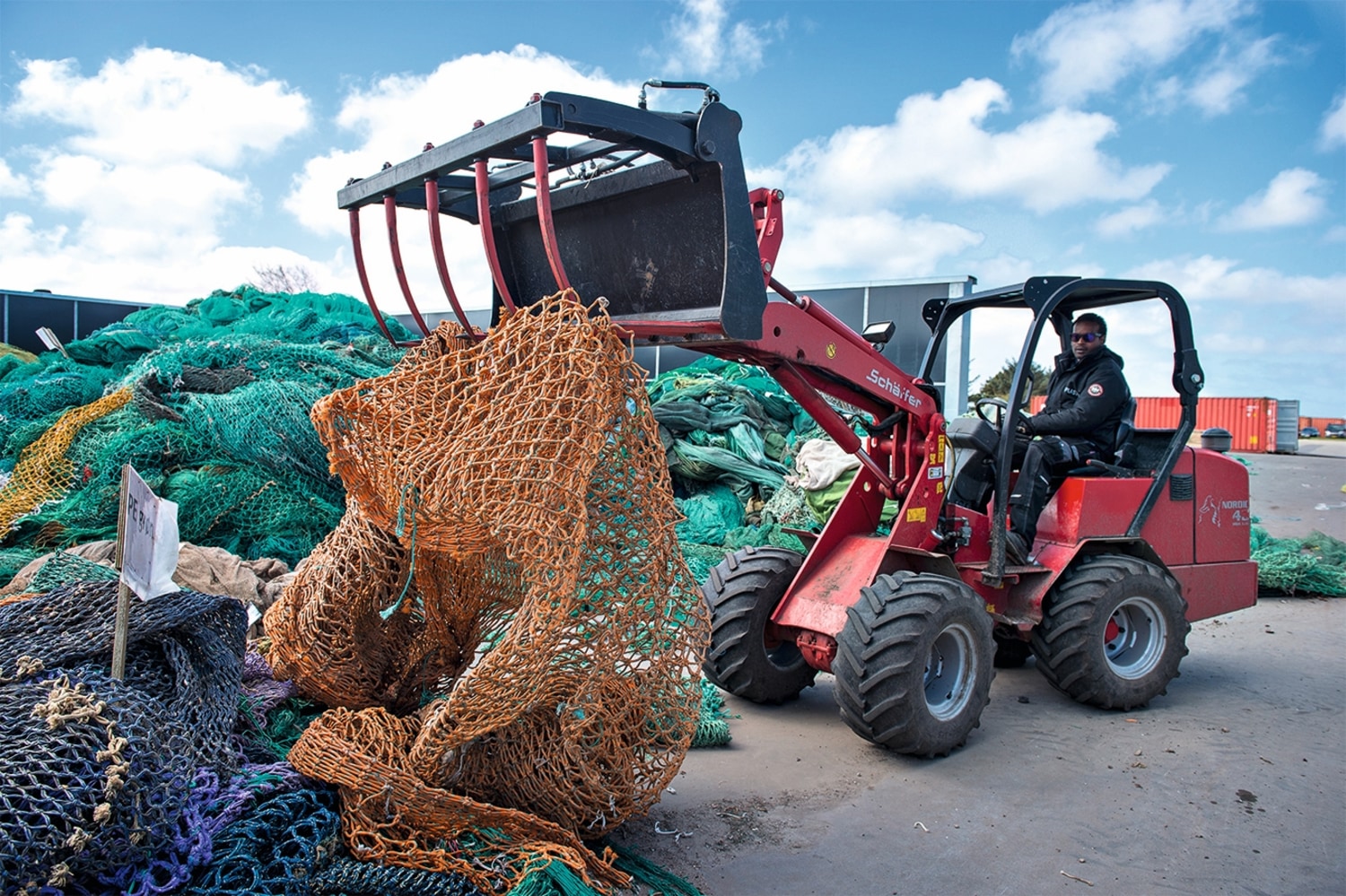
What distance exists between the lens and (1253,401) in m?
32.0

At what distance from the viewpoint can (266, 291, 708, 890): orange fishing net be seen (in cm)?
278

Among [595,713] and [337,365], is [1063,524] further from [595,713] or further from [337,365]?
[337,365]

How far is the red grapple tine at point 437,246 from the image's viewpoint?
336cm

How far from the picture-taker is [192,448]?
7012 mm

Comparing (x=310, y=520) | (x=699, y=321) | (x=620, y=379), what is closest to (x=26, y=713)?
(x=620, y=379)

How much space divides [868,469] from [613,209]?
2143 mm

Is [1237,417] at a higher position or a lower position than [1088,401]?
higher

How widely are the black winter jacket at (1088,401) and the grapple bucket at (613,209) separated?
2.62m

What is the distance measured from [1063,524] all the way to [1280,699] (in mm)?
1733

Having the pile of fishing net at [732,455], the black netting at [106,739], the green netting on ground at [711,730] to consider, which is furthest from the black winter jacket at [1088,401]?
the black netting at [106,739]

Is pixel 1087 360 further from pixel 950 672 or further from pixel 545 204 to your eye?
pixel 545 204

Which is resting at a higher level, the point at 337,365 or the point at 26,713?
the point at 337,365

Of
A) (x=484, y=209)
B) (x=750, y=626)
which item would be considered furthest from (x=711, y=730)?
(x=484, y=209)

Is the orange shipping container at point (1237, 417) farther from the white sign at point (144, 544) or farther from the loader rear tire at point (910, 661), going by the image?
the white sign at point (144, 544)
